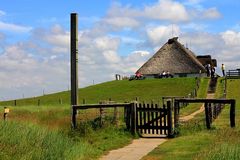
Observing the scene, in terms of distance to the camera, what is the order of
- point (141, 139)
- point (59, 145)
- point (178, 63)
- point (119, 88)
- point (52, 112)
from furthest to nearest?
point (178, 63)
point (119, 88)
point (52, 112)
point (141, 139)
point (59, 145)

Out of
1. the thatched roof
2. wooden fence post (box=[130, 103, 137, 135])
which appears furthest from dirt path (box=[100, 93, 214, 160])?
the thatched roof

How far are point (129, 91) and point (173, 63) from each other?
2813 cm

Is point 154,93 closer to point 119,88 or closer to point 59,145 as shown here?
point 119,88

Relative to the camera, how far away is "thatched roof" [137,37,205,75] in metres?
94.3

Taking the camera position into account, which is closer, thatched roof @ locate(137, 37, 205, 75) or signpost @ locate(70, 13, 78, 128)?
signpost @ locate(70, 13, 78, 128)

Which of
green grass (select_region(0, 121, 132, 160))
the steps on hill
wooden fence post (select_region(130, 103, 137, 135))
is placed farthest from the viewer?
the steps on hill

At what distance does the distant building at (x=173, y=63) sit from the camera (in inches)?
3698

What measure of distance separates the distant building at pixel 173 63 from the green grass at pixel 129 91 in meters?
17.1

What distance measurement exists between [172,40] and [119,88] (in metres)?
30.3

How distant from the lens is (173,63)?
9662 centimetres

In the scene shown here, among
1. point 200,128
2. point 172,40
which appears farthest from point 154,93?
point 200,128

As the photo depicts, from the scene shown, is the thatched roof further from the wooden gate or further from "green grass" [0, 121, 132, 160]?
"green grass" [0, 121, 132, 160]

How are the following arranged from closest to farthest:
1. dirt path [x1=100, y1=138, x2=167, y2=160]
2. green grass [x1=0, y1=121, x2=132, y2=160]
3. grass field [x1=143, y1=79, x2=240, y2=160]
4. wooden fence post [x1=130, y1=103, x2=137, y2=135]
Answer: green grass [x1=0, y1=121, x2=132, y2=160]
grass field [x1=143, y1=79, x2=240, y2=160]
dirt path [x1=100, y1=138, x2=167, y2=160]
wooden fence post [x1=130, y1=103, x2=137, y2=135]

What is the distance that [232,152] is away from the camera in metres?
12.5
